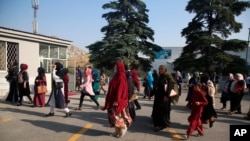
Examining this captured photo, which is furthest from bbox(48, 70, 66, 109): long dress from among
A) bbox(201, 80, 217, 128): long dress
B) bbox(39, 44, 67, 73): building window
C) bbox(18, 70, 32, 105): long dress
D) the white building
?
bbox(39, 44, 67, 73): building window

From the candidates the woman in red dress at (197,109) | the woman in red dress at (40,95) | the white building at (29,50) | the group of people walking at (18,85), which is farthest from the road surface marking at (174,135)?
the white building at (29,50)

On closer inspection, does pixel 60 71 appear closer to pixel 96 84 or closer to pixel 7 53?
pixel 96 84

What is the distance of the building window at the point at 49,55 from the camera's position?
1789 centimetres

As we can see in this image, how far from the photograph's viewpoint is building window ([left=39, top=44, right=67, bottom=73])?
17886 millimetres

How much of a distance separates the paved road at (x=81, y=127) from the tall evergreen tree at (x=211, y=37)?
17.8 metres

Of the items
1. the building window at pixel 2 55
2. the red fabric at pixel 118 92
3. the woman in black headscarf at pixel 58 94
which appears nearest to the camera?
the red fabric at pixel 118 92

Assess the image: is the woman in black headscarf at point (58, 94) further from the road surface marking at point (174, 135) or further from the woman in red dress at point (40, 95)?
the road surface marking at point (174, 135)

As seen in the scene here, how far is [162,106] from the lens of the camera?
7664 mm

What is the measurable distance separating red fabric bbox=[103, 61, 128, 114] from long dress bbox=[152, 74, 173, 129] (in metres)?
1.16

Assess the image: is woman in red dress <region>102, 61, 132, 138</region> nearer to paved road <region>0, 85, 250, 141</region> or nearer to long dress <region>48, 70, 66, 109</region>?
paved road <region>0, 85, 250, 141</region>

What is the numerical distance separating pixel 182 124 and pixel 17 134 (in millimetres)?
4941

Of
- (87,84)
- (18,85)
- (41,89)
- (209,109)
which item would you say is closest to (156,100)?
(209,109)

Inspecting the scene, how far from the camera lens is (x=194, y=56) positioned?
97.1 feet

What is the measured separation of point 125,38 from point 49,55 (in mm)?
10290
